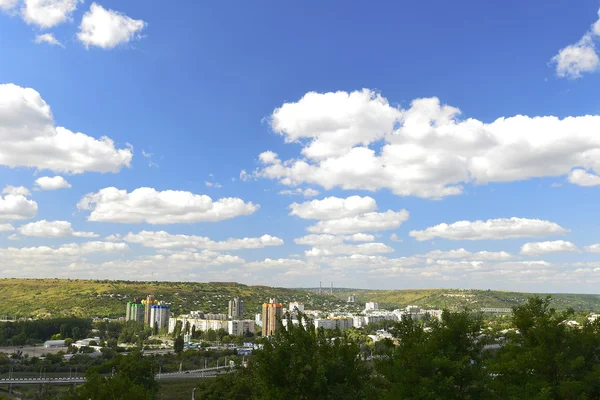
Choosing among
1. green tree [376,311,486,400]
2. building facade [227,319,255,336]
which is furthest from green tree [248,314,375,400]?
building facade [227,319,255,336]

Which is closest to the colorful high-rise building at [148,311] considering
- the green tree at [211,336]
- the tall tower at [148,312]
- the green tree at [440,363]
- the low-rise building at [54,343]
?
the tall tower at [148,312]

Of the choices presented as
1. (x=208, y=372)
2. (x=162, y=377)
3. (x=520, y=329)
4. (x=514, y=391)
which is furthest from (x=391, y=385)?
(x=208, y=372)

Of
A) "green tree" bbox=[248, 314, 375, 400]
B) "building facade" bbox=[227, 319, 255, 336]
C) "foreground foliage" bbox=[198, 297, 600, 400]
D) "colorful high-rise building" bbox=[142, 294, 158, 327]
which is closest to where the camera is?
"foreground foliage" bbox=[198, 297, 600, 400]

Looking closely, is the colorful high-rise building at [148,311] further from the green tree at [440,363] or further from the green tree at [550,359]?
the green tree at [440,363]

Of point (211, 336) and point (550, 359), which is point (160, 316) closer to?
point (211, 336)

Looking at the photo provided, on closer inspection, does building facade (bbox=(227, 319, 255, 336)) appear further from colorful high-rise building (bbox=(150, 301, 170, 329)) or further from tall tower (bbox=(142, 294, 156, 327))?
tall tower (bbox=(142, 294, 156, 327))

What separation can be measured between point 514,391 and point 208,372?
75.4 metres

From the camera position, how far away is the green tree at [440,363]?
15.3 metres

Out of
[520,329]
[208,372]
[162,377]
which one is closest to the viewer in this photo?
[520,329]

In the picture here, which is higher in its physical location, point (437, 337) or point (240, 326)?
point (437, 337)

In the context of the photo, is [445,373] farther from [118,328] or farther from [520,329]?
[118,328]

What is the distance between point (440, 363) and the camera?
50.1ft

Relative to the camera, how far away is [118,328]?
483 feet

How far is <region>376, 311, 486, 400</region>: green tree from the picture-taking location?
15.3m
